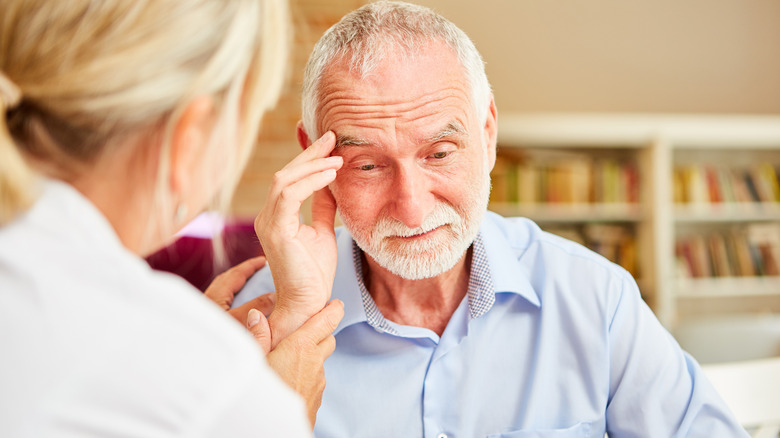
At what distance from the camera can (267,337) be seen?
1.16m

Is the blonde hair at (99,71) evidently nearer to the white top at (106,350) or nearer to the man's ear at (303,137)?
the white top at (106,350)

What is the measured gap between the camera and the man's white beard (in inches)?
52.1

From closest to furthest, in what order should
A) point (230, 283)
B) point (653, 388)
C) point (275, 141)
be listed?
point (653, 388), point (230, 283), point (275, 141)

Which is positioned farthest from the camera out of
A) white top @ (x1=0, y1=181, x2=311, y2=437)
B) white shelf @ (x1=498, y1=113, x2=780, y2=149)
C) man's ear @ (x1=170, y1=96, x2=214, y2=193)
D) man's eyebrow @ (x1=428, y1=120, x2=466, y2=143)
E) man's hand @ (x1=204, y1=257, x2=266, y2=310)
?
white shelf @ (x1=498, y1=113, x2=780, y2=149)

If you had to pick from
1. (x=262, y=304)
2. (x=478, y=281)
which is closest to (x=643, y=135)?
(x=478, y=281)

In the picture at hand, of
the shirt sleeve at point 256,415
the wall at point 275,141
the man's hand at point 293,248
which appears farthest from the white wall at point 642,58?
the shirt sleeve at point 256,415

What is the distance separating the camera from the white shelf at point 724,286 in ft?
15.0

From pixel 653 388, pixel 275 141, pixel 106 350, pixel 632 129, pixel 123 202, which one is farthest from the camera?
pixel 632 129

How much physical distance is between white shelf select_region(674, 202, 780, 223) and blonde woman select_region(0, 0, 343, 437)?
172 inches

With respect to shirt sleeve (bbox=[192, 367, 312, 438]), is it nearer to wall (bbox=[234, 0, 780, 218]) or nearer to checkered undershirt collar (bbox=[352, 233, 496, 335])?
checkered undershirt collar (bbox=[352, 233, 496, 335])

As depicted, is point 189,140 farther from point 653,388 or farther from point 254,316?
point 653,388

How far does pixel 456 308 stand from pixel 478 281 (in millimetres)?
83

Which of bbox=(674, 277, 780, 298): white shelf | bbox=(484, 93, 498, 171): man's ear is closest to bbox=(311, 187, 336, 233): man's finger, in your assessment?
bbox=(484, 93, 498, 171): man's ear

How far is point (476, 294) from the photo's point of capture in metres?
1.37
